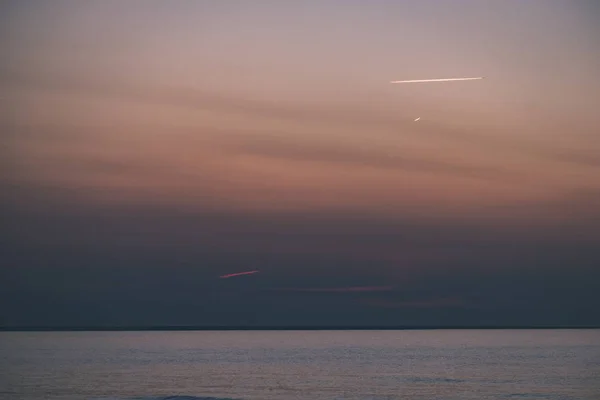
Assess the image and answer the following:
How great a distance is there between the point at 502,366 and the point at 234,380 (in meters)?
46.3

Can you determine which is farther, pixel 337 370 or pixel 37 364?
pixel 37 364

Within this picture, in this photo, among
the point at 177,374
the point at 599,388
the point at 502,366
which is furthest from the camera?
the point at 502,366

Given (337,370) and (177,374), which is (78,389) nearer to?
(177,374)

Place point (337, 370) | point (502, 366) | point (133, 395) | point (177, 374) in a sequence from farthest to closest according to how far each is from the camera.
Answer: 1. point (502, 366)
2. point (337, 370)
3. point (177, 374)
4. point (133, 395)

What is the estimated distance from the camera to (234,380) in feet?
319

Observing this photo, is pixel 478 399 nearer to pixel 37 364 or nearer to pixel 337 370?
pixel 337 370

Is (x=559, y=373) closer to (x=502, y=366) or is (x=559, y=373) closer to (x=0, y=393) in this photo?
(x=502, y=366)

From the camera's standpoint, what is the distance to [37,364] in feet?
431

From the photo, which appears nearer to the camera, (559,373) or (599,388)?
(599,388)

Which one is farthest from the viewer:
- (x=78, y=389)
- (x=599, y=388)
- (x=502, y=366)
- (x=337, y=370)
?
(x=502, y=366)

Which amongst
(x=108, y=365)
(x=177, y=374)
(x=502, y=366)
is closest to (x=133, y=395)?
(x=177, y=374)

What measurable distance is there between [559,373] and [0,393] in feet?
216

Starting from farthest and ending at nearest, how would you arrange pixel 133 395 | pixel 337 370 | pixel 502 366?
pixel 502 366 < pixel 337 370 < pixel 133 395

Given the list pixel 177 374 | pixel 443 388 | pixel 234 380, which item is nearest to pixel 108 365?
pixel 177 374
